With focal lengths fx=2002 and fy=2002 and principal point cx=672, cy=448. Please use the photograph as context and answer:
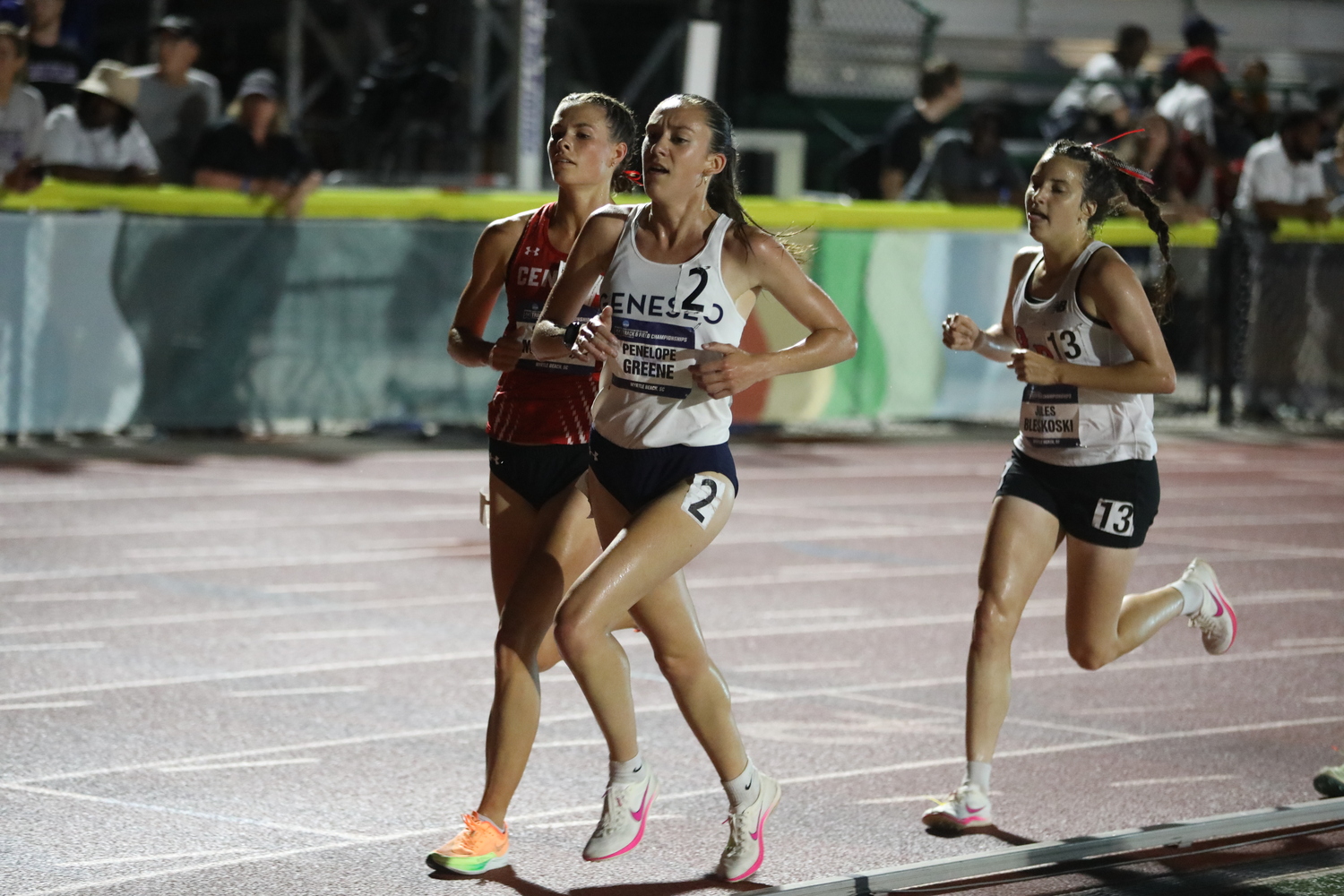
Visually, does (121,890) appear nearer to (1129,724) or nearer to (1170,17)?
(1129,724)

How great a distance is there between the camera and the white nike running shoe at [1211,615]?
720 cm

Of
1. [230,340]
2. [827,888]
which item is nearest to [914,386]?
[230,340]

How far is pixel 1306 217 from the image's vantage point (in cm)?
1827

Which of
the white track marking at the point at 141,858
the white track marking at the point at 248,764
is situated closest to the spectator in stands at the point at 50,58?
the white track marking at the point at 248,764

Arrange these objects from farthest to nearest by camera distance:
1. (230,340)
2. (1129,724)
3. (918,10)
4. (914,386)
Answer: (918,10) < (914,386) < (230,340) < (1129,724)

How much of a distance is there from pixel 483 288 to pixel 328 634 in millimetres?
3199

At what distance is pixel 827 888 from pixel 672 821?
1.02 metres

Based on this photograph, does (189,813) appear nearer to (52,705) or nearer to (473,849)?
(473,849)

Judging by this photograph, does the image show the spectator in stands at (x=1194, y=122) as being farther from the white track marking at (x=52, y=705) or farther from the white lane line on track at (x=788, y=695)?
the white track marking at (x=52, y=705)

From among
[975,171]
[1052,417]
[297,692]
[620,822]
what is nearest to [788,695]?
[297,692]

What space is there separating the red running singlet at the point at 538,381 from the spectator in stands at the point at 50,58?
9612 millimetres

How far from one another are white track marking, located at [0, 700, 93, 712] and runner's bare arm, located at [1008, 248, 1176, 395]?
3.64 metres

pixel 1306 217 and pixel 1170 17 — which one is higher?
pixel 1170 17

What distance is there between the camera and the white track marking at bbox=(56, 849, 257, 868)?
17.6ft
